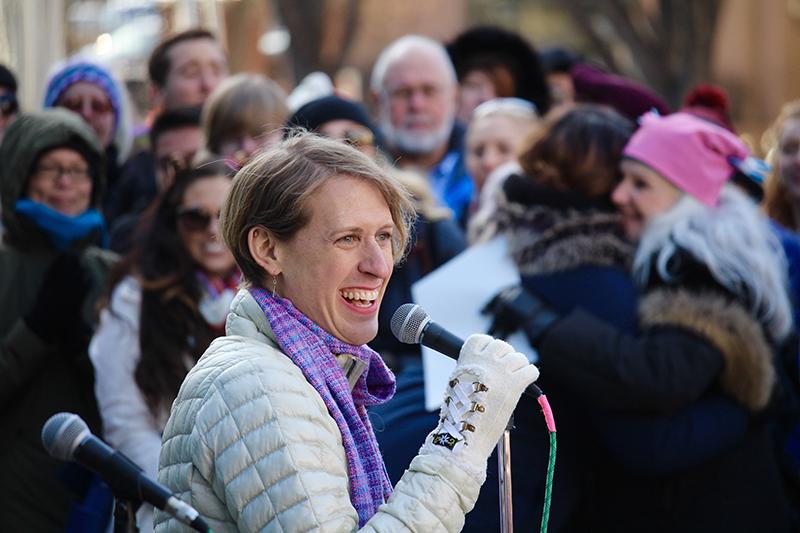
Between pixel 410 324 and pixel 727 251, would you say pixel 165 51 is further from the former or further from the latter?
pixel 410 324

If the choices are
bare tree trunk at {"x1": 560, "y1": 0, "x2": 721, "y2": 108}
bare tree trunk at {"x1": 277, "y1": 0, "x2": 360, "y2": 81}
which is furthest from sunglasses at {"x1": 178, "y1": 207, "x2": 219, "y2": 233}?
bare tree trunk at {"x1": 560, "y1": 0, "x2": 721, "y2": 108}

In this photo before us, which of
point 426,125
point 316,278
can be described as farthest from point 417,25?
point 316,278

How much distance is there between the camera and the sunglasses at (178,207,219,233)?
4.82 m

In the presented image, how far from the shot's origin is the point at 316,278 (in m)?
2.71

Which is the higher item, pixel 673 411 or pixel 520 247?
pixel 520 247

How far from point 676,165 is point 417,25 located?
21.6 metres

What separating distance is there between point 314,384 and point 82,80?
4508 millimetres

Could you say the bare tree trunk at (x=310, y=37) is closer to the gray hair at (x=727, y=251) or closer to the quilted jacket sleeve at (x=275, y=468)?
the gray hair at (x=727, y=251)

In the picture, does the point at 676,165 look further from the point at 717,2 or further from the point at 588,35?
the point at 588,35

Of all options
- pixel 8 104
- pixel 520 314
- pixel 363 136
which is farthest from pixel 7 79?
pixel 520 314

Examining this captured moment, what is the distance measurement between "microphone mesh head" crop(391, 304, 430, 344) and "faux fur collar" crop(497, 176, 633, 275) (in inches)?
73.3

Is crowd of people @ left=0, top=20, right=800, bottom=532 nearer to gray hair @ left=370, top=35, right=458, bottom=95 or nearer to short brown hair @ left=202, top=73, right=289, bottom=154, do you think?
short brown hair @ left=202, top=73, right=289, bottom=154

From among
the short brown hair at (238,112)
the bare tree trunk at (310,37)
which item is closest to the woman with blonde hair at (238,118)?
the short brown hair at (238,112)

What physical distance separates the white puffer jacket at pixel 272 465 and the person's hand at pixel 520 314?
6.55 ft
